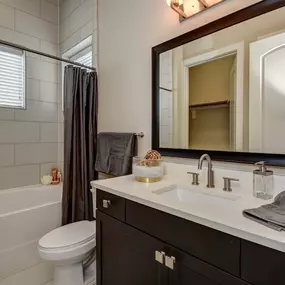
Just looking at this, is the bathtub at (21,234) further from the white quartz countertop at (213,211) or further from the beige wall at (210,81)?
the beige wall at (210,81)

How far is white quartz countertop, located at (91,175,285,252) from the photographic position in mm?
638

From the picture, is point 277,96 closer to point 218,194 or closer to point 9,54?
point 218,194

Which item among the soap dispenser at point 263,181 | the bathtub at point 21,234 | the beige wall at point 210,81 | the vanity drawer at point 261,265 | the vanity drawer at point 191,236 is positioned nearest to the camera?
the vanity drawer at point 261,265

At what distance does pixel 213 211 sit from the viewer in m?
0.84

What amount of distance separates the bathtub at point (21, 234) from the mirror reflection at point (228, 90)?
137 centimetres

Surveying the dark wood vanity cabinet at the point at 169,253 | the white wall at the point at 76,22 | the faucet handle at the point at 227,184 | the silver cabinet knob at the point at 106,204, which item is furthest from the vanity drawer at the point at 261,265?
the white wall at the point at 76,22

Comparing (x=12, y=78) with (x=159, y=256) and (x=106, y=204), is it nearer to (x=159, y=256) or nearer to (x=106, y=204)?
(x=106, y=204)

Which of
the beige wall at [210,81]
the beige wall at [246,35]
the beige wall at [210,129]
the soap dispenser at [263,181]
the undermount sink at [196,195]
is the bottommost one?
the undermount sink at [196,195]

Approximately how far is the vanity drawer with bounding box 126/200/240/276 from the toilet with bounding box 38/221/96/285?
2.17 feet

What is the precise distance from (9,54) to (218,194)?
98.1 inches

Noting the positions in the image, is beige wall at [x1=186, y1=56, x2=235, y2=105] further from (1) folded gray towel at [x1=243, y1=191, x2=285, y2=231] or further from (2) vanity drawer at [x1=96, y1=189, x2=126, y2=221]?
(2) vanity drawer at [x1=96, y1=189, x2=126, y2=221]

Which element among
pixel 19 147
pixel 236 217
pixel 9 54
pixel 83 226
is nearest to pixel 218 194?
pixel 236 217

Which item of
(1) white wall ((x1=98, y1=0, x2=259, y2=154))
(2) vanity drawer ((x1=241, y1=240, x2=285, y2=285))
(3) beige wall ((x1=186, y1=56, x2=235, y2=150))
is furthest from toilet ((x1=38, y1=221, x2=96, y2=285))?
(2) vanity drawer ((x1=241, y1=240, x2=285, y2=285))

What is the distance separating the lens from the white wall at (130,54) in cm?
153
